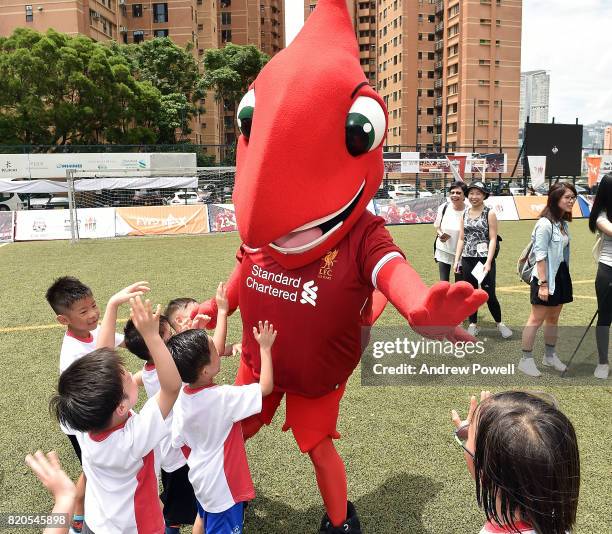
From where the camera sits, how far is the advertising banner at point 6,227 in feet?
51.2

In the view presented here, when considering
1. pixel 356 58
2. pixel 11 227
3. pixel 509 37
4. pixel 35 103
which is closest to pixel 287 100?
pixel 356 58

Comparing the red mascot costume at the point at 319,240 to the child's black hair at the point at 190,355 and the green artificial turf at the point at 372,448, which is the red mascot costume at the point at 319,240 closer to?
the green artificial turf at the point at 372,448

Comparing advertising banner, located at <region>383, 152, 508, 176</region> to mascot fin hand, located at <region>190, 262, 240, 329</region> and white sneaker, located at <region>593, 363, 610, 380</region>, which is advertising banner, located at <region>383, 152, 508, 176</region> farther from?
mascot fin hand, located at <region>190, 262, 240, 329</region>

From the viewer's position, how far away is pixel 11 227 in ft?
51.5

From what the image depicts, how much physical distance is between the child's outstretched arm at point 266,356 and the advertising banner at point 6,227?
51.0 ft

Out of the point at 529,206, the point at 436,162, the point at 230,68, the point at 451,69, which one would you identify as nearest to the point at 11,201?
the point at 436,162

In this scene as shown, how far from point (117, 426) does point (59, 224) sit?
51.3ft

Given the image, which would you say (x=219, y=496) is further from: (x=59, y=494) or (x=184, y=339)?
(x=59, y=494)

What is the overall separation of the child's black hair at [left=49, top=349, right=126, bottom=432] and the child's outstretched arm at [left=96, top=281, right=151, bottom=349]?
43cm

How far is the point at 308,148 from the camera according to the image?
227cm

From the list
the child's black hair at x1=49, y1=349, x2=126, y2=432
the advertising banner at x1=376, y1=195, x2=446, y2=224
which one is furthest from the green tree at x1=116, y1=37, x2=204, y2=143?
the child's black hair at x1=49, y1=349, x2=126, y2=432

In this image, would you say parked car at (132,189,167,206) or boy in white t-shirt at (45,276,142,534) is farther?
parked car at (132,189,167,206)

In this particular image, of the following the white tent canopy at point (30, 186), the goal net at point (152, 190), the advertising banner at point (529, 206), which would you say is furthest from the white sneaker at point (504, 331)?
the white tent canopy at point (30, 186)

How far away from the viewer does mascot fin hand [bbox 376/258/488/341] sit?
2092 millimetres
